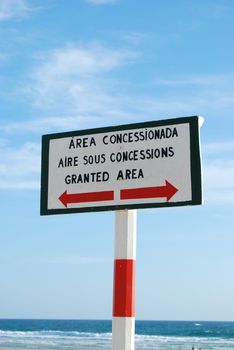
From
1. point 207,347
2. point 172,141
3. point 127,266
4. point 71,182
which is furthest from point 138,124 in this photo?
point 207,347

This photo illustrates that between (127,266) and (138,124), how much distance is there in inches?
37.5

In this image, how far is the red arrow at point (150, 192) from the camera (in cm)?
445

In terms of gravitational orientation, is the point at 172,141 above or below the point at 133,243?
above

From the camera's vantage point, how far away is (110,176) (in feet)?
15.3

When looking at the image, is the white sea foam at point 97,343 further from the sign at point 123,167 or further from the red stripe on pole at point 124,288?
the red stripe on pole at point 124,288

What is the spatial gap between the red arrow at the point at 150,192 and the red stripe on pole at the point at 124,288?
16.9 inches

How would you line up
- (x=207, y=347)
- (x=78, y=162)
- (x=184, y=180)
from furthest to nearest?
1. (x=207, y=347)
2. (x=78, y=162)
3. (x=184, y=180)

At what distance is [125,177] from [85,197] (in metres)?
0.33

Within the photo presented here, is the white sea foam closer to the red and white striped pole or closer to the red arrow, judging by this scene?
the red and white striped pole

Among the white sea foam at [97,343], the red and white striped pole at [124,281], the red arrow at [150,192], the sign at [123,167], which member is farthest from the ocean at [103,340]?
the red arrow at [150,192]

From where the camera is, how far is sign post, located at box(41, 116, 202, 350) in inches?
175

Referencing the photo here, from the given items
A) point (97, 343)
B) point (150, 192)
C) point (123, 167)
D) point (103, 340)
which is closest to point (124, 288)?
point (150, 192)

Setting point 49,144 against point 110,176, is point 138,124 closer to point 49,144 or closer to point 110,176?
point 110,176

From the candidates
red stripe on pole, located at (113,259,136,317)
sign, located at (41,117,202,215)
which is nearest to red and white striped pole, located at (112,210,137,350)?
red stripe on pole, located at (113,259,136,317)
